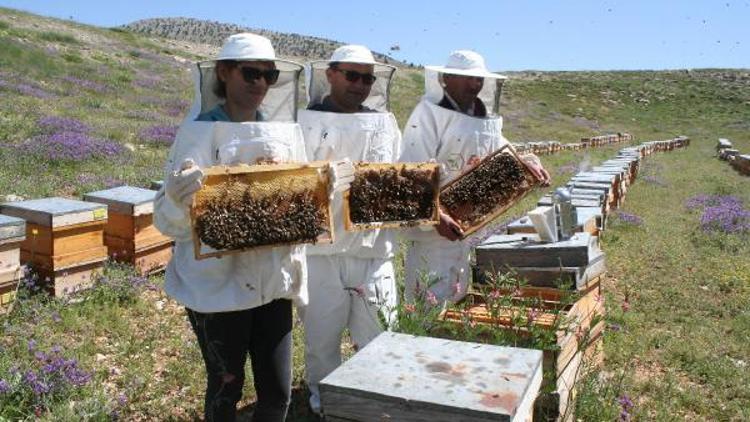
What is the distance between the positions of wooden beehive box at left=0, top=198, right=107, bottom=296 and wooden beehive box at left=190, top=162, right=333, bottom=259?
314 centimetres

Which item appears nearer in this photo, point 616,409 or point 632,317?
point 616,409

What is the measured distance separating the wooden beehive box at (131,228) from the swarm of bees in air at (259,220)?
348 centimetres

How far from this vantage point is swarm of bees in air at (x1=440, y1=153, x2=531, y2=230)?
4.32m

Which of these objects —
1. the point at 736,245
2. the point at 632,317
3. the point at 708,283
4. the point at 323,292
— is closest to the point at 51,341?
the point at 323,292

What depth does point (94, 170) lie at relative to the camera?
1041cm

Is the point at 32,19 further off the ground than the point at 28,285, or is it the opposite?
the point at 32,19

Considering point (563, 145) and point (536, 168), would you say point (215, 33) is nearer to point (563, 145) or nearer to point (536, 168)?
point (563, 145)

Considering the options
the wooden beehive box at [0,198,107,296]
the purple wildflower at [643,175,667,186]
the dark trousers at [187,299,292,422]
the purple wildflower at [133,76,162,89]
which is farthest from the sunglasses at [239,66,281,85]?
the purple wildflower at [133,76,162,89]

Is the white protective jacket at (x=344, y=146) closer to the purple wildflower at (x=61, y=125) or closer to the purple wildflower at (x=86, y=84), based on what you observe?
the purple wildflower at (x=61, y=125)

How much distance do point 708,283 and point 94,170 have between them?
8.98 m

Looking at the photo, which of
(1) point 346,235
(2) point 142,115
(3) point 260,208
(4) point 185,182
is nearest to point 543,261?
(1) point 346,235

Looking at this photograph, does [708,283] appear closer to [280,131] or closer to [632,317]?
[632,317]

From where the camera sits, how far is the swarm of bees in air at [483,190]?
4.32m

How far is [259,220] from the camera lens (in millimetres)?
2877
